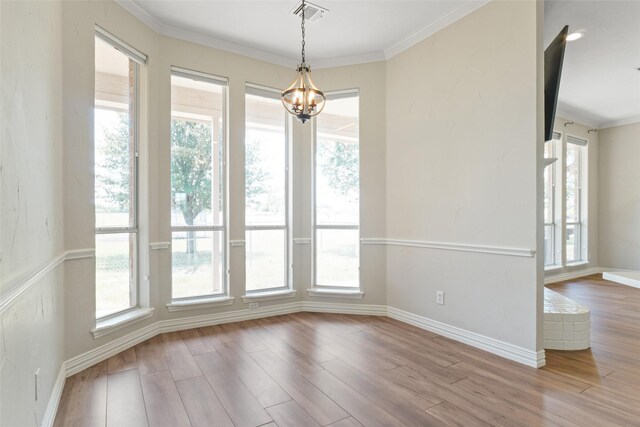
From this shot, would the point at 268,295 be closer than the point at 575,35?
No

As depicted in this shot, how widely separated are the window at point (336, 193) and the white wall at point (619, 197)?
6.11 metres

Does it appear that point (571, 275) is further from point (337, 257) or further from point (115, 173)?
point (115, 173)

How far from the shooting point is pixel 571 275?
21.5 ft

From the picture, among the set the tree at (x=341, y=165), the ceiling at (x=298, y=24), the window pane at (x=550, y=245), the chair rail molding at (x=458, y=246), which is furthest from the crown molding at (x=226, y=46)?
the window pane at (x=550, y=245)

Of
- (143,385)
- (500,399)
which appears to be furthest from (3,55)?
(500,399)

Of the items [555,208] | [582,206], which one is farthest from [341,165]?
[582,206]

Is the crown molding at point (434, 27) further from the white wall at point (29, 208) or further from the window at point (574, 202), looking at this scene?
the window at point (574, 202)

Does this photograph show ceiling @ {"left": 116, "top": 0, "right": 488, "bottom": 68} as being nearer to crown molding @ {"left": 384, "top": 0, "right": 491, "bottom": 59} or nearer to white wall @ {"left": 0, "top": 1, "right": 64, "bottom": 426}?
crown molding @ {"left": 384, "top": 0, "right": 491, "bottom": 59}

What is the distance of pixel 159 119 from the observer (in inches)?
137

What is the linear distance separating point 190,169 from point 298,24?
6.36ft

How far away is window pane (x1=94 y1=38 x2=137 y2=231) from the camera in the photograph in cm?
298

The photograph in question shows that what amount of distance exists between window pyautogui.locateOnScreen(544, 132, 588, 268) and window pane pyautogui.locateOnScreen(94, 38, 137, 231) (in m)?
6.70

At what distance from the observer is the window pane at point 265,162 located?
4.13m

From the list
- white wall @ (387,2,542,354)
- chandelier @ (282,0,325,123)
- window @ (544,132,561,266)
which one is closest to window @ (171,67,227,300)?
chandelier @ (282,0,325,123)
